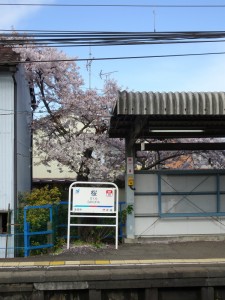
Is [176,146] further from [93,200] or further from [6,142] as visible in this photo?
[6,142]

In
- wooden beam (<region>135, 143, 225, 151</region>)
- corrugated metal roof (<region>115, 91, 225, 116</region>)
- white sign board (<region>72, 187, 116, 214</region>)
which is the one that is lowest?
white sign board (<region>72, 187, 116, 214</region>)

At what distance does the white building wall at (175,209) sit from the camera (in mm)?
13656

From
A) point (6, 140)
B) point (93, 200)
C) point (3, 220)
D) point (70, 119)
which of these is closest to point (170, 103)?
point (93, 200)

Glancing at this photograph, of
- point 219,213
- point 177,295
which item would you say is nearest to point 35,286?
point 177,295

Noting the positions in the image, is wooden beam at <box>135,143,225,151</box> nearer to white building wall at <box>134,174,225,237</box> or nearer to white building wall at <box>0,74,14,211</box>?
white building wall at <box>134,174,225,237</box>

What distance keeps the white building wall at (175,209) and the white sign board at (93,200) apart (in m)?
1.64

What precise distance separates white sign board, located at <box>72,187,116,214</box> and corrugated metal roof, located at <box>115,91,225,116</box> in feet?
8.24

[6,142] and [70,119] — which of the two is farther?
[70,119]

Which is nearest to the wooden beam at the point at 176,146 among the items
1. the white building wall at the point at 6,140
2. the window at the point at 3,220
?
the white building wall at the point at 6,140

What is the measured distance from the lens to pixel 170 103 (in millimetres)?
11016

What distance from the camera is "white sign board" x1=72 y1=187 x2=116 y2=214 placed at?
12.2 metres

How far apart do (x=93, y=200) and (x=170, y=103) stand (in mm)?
3428

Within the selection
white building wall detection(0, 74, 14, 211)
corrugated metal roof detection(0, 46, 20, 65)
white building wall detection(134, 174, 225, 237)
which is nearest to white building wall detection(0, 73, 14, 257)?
white building wall detection(0, 74, 14, 211)

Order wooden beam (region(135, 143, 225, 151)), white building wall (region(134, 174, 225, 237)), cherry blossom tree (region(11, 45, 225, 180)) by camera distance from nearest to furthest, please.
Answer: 1. white building wall (region(134, 174, 225, 237))
2. wooden beam (region(135, 143, 225, 151))
3. cherry blossom tree (region(11, 45, 225, 180))
